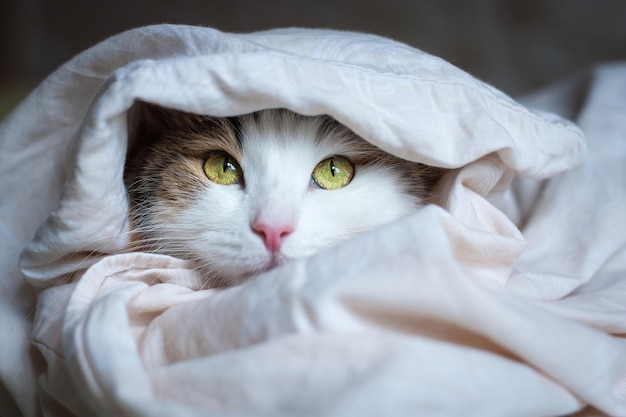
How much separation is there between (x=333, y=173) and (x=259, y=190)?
0.13m

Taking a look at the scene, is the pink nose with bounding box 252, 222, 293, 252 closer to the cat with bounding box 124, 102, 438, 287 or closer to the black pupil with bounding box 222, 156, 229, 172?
the cat with bounding box 124, 102, 438, 287

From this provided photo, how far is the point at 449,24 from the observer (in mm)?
2078

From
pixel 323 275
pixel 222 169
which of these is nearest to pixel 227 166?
pixel 222 169

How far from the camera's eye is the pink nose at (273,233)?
2.48 feet

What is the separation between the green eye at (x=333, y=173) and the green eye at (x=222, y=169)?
11 cm

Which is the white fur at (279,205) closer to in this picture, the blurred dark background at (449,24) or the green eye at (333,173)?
the green eye at (333,173)

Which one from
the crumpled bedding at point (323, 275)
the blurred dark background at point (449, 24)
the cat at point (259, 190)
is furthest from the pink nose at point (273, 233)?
the blurred dark background at point (449, 24)

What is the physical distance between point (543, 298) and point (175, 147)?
579mm

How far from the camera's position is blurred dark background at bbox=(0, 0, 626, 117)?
1925 millimetres

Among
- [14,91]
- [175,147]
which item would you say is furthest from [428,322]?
[14,91]

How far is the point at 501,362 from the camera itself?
1.98ft

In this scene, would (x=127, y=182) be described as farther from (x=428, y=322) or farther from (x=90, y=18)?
(x=90, y=18)

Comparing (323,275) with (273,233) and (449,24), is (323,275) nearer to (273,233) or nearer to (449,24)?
(273,233)

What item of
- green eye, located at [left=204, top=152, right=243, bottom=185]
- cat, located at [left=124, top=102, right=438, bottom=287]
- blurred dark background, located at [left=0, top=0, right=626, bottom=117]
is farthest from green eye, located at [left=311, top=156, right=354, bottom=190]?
blurred dark background, located at [left=0, top=0, right=626, bottom=117]
